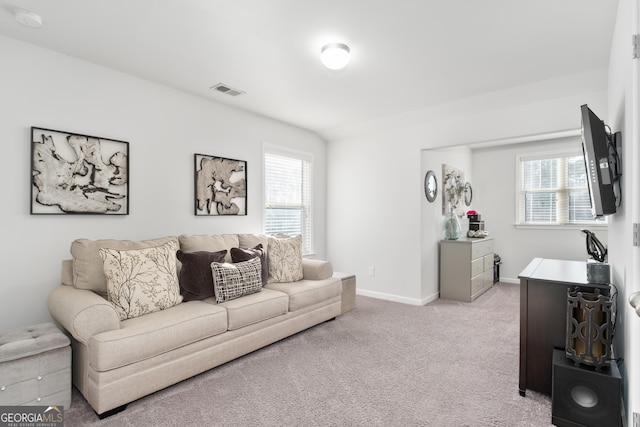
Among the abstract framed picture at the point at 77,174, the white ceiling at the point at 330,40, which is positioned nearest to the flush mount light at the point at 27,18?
the white ceiling at the point at 330,40

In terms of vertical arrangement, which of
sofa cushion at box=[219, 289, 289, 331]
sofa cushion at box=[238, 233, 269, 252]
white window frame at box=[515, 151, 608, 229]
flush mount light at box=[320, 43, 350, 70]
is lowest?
sofa cushion at box=[219, 289, 289, 331]

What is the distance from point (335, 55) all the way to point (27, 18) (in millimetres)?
2121

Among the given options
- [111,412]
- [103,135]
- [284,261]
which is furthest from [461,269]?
[103,135]

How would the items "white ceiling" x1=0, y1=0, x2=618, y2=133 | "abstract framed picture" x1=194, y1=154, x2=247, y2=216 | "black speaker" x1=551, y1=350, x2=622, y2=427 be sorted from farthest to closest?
"abstract framed picture" x1=194, y1=154, x2=247, y2=216
"white ceiling" x1=0, y1=0, x2=618, y2=133
"black speaker" x1=551, y1=350, x2=622, y2=427

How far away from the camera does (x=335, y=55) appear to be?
8.41 feet

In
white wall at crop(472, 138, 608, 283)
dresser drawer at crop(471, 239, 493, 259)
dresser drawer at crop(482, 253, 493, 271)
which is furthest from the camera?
white wall at crop(472, 138, 608, 283)

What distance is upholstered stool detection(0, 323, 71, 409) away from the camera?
5.98 feet

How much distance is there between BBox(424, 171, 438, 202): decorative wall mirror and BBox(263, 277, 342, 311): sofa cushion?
184 cm

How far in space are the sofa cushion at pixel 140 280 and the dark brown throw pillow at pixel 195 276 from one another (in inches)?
4.6

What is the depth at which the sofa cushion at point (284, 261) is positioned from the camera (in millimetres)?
3531

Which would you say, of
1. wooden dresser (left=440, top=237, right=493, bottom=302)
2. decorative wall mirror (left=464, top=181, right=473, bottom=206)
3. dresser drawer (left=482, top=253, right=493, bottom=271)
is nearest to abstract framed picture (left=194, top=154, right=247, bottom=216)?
wooden dresser (left=440, top=237, right=493, bottom=302)

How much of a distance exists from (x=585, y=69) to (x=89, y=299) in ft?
14.6

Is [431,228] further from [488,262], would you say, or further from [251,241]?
[251,241]

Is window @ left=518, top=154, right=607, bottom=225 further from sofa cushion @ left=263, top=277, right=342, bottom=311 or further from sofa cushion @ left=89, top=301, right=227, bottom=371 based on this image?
sofa cushion @ left=89, top=301, right=227, bottom=371
